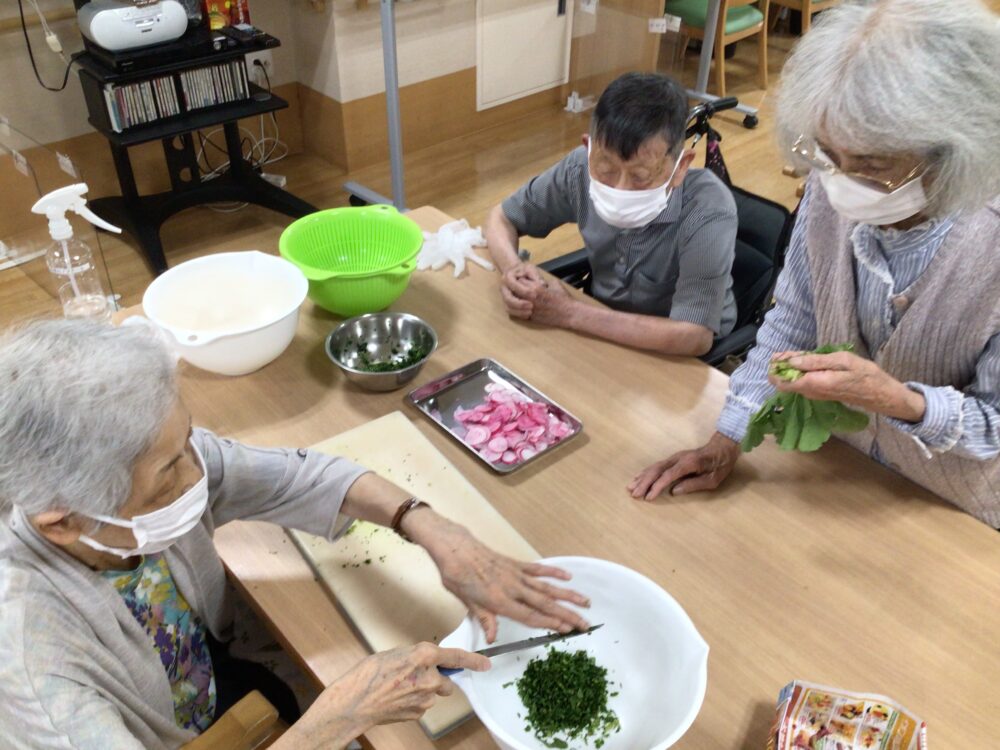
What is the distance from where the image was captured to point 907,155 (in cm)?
106

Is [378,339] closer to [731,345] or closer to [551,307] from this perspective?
[551,307]

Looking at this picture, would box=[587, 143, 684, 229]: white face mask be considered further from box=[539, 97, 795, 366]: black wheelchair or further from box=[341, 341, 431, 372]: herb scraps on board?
box=[341, 341, 431, 372]: herb scraps on board

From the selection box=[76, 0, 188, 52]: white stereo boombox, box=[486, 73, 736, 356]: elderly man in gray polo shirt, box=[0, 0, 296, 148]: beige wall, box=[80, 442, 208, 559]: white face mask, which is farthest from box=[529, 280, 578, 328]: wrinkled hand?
box=[0, 0, 296, 148]: beige wall

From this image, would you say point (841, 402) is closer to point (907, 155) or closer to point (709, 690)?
point (907, 155)

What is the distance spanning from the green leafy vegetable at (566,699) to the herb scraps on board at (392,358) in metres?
0.68

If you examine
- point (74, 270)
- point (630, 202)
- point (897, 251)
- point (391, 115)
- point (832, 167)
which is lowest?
point (74, 270)

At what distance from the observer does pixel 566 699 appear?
1.04 meters

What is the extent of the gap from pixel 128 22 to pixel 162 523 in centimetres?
242

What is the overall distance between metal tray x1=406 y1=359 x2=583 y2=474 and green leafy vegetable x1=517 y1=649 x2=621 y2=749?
0.41 metres

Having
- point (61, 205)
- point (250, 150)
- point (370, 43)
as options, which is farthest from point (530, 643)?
point (250, 150)

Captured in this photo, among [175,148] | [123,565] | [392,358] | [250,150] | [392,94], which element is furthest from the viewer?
[250,150]

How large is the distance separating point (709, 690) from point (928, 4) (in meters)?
0.96

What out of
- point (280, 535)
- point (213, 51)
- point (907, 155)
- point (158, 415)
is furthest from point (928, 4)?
point (213, 51)

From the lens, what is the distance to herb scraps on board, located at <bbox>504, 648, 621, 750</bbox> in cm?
102
